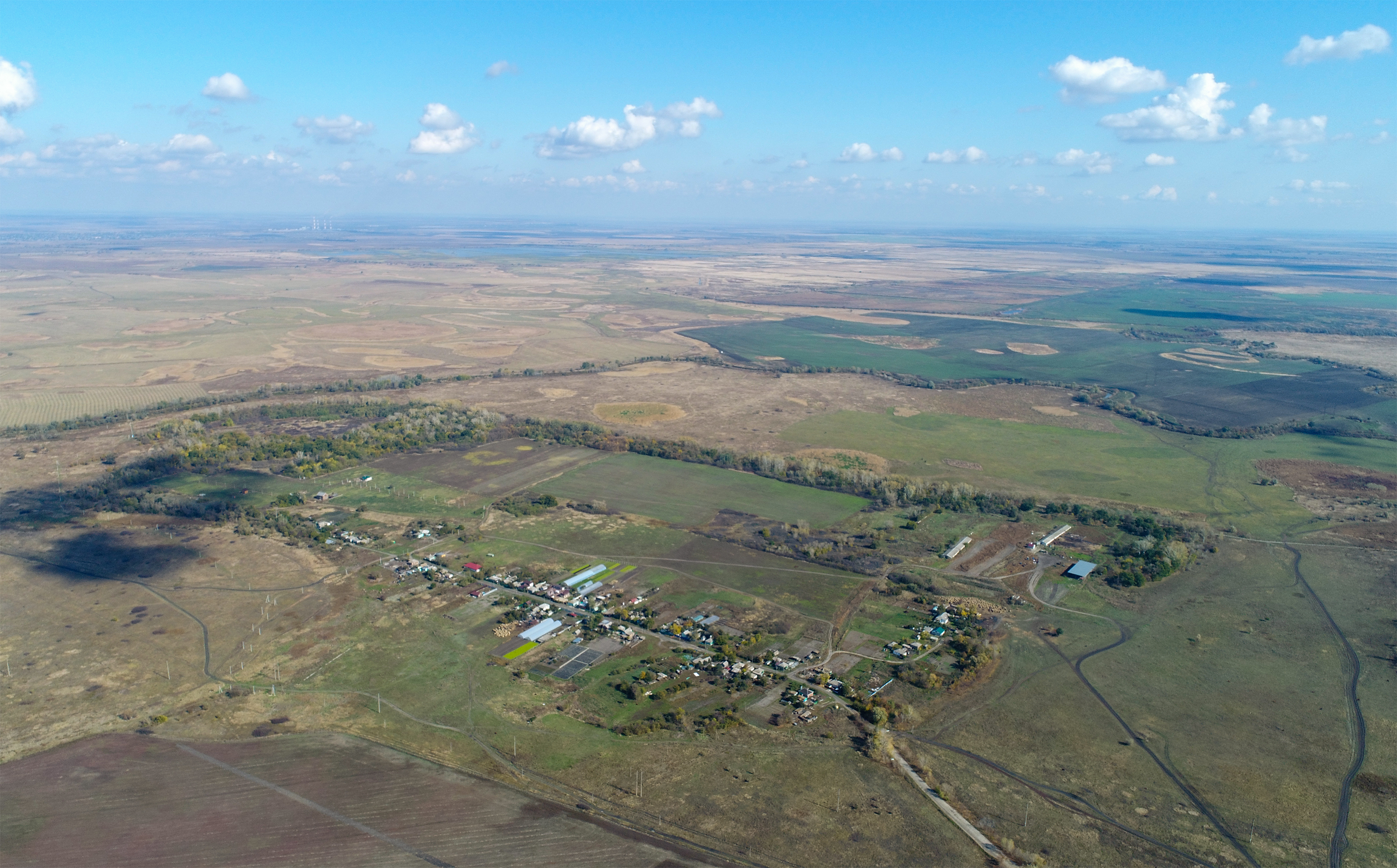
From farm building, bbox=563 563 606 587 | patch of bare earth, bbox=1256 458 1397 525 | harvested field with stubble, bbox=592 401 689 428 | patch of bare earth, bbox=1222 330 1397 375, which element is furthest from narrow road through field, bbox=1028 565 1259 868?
patch of bare earth, bbox=1222 330 1397 375

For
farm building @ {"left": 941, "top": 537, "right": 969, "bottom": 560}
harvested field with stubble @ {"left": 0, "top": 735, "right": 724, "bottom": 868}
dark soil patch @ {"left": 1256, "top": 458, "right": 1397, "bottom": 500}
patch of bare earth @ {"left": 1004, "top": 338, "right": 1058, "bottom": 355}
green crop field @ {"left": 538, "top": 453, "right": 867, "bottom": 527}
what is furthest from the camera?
patch of bare earth @ {"left": 1004, "top": 338, "right": 1058, "bottom": 355}

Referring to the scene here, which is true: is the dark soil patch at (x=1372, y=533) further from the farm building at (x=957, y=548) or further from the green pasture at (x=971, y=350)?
the green pasture at (x=971, y=350)

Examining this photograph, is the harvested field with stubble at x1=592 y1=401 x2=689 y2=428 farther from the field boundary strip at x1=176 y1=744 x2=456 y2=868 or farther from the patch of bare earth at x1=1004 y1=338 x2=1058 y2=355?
the patch of bare earth at x1=1004 y1=338 x2=1058 y2=355

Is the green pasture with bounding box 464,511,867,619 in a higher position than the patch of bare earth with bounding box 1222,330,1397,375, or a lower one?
lower

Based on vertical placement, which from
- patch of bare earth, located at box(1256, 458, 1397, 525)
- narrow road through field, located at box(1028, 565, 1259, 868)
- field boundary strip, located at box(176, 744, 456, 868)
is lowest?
field boundary strip, located at box(176, 744, 456, 868)

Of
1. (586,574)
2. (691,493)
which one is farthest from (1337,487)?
(586,574)

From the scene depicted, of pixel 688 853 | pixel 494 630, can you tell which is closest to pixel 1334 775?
pixel 688 853
